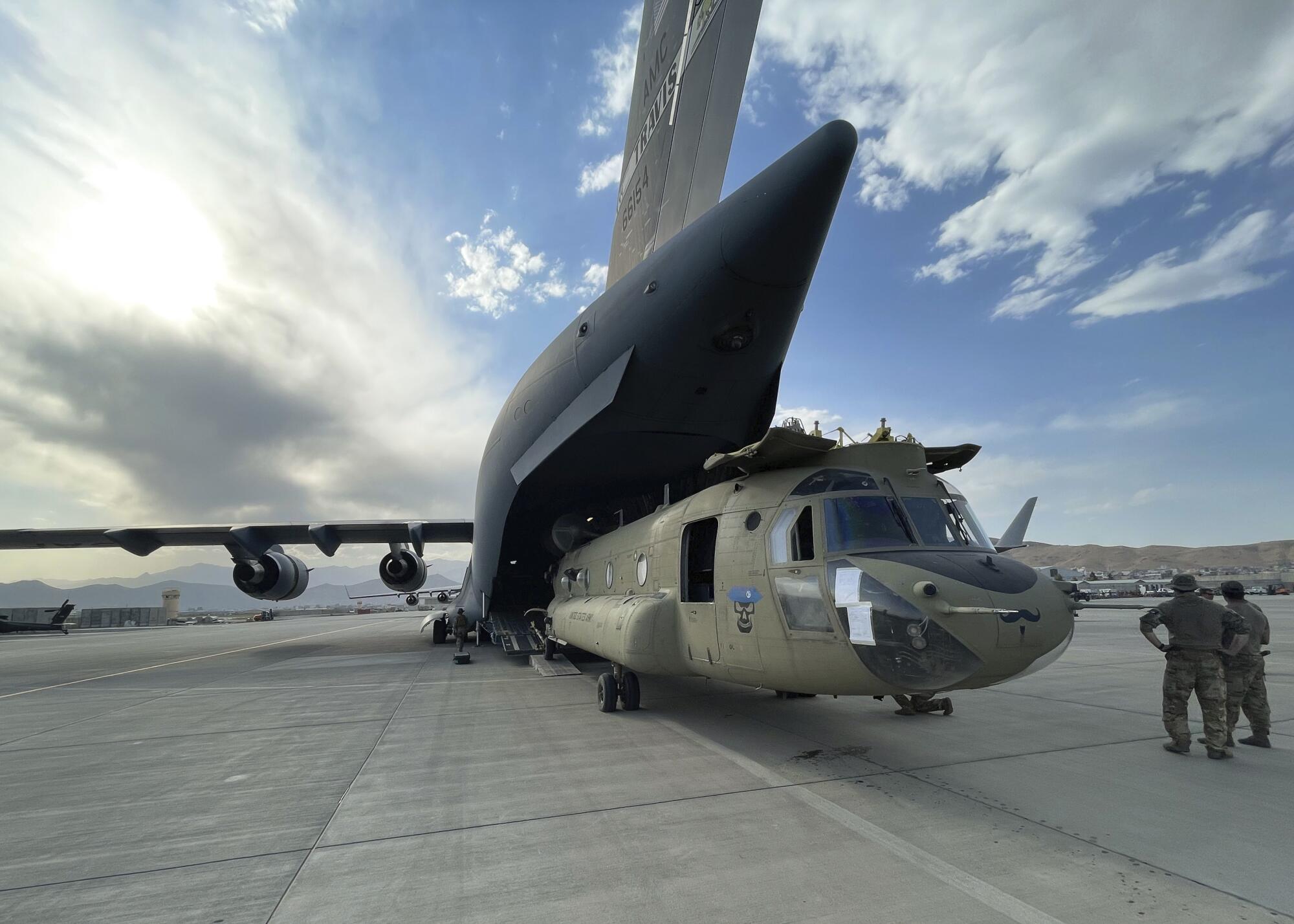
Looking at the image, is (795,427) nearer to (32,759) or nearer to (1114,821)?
(1114,821)

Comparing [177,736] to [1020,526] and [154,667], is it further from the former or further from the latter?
[1020,526]

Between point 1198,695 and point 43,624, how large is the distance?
173 feet

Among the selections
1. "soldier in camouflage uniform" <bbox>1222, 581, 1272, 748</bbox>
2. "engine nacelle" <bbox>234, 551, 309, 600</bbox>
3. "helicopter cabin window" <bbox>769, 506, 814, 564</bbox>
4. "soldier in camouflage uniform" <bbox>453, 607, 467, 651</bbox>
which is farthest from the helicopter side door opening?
"engine nacelle" <bbox>234, 551, 309, 600</bbox>

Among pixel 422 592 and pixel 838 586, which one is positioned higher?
pixel 838 586

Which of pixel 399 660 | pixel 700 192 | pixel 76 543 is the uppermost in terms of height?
pixel 700 192

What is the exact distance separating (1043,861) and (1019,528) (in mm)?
22147

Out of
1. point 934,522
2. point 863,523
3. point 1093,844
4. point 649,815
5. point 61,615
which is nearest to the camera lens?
point 1093,844

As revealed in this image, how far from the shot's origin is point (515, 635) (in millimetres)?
14547

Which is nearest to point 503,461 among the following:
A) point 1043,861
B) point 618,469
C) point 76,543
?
point 618,469

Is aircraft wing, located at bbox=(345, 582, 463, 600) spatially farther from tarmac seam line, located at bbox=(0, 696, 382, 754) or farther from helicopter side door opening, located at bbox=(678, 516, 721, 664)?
helicopter side door opening, located at bbox=(678, 516, 721, 664)

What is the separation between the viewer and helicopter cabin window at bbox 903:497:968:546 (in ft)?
16.5

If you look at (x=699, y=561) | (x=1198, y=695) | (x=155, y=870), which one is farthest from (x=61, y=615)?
(x=1198, y=695)

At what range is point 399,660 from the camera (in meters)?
14.8

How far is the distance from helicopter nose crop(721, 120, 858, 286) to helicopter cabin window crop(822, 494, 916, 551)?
130 inches
